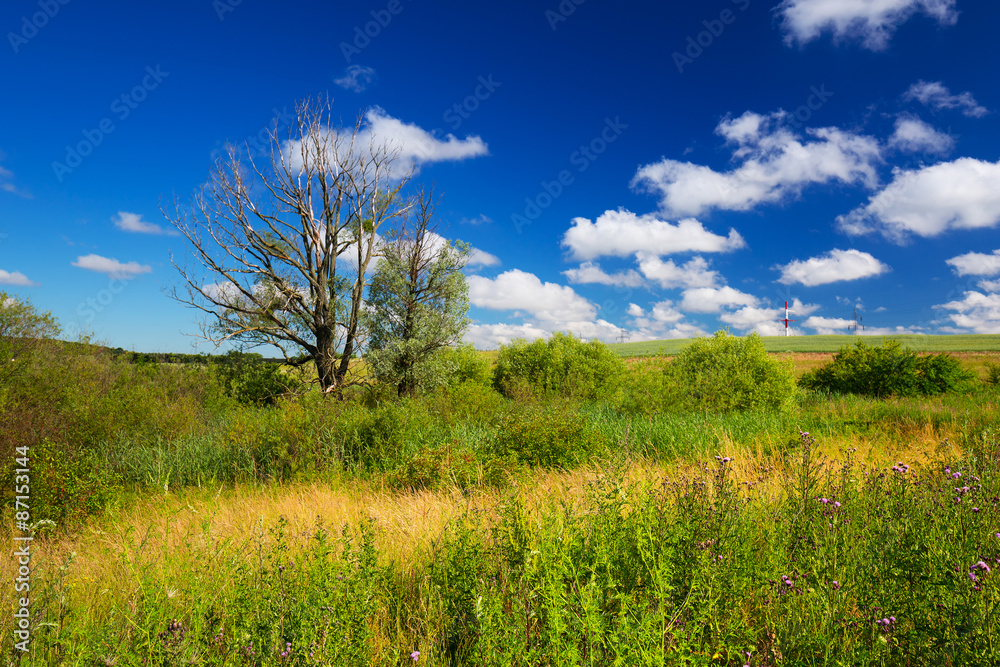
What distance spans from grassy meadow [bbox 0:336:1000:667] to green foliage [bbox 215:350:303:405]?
8952 mm

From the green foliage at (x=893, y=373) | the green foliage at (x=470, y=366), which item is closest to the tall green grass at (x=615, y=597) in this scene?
the green foliage at (x=893, y=373)

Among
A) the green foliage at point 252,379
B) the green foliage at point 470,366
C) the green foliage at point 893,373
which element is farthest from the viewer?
the green foliage at point 470,366

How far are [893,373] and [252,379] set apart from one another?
25129mm

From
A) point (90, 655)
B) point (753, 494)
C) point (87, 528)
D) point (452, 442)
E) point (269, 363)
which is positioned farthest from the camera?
point (269, 363)

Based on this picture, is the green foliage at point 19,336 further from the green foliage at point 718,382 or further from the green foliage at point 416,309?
the green foliage at point 718,382

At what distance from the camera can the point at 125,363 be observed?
60.8ft

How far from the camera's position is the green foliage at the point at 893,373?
16.1 metres

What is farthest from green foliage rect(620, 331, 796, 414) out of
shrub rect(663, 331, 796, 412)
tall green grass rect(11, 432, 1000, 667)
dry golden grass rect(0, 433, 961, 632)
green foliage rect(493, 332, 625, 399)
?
tall green grass rect(11, 432, 1000, 667)

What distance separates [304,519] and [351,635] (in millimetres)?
2843

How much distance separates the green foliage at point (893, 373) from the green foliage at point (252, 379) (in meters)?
21.2

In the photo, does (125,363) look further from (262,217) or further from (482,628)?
(482,628)

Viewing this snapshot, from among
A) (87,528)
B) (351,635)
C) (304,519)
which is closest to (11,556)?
(87,528)

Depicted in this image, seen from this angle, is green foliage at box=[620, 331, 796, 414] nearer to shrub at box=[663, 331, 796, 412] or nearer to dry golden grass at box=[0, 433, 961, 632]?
shrub at box=[663, 331, 796, 412]

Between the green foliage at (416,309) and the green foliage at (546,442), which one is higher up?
the green foliage at (416,309)
